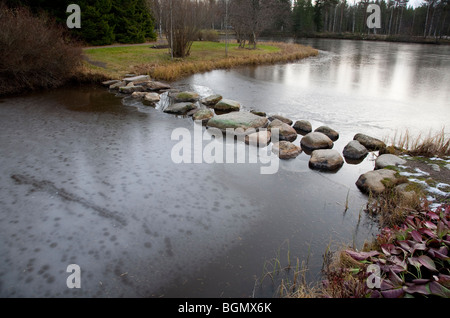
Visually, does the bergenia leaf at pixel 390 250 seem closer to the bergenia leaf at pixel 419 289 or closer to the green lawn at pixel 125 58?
the bergenia leaf at pixel 419 289

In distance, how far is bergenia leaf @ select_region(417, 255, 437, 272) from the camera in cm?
262

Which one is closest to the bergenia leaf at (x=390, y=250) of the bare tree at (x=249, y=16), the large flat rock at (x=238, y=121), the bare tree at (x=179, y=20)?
the large flat rock at (x=238, y=121)

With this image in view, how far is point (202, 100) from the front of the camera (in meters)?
10.6

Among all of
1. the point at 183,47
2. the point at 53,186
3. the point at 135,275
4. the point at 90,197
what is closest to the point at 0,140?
the point at 53,186

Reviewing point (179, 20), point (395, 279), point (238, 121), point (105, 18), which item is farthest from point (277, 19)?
point (395, 279)

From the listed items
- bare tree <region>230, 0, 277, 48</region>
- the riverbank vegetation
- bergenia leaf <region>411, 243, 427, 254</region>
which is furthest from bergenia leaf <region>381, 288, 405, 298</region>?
bare tree <region>230, 0, 277, 48</region>

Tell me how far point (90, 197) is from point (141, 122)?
4032 millimetres

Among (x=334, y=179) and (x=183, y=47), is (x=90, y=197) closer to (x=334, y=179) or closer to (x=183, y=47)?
(x=334, y=179)

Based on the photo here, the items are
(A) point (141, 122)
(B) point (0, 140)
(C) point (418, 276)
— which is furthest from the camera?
(A) point (141, 122)

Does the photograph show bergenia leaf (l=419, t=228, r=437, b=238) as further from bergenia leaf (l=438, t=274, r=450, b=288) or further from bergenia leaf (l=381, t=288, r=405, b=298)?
bergenia leaf (l=381, t=288, r=405, b=298)

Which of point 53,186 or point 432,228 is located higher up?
point 432,228

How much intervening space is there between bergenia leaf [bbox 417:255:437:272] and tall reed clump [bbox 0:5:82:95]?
456 inches

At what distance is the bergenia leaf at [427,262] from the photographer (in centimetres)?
262
